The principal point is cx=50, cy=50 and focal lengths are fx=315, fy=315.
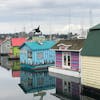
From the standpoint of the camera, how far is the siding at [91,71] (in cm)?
1778

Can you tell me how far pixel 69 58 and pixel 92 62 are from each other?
26.9 feet

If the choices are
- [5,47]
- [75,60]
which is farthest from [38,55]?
[5,47]

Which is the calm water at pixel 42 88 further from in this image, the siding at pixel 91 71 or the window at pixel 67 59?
the window at pixel 67 59

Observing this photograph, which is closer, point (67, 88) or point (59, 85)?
point (67, 88)

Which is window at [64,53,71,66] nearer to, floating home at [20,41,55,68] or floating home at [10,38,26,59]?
floating home at [20,41,55,68]

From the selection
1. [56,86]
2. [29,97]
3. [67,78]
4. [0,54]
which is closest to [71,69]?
[67,78]

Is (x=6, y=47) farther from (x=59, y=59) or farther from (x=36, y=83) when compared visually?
(x=36, y=83)

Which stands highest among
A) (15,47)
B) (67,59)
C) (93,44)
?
(93,44)

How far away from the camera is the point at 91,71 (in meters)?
18.2

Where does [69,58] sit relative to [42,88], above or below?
above

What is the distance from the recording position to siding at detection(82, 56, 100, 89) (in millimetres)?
17781

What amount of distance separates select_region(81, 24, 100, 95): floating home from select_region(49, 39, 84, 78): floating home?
4.90 m

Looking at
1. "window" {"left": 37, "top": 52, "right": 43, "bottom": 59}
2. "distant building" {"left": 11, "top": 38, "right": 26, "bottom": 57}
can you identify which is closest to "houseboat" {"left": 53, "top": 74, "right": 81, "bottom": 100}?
"window" {"left": 37, "top": 52, "right": 43, "bottom": 59}

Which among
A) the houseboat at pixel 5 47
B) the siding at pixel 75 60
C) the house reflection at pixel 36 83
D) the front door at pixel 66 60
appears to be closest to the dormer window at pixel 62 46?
the front door at pixel 66 60
